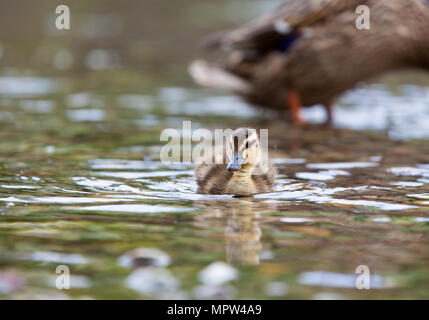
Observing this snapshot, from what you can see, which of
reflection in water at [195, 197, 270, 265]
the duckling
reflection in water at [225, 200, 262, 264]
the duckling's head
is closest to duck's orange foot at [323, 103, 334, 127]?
the duckling

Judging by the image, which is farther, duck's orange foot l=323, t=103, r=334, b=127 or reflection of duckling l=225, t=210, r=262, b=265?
duck's orange foot l=323, t=103, r=334, b=127

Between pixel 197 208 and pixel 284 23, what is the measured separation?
3168 millimetres

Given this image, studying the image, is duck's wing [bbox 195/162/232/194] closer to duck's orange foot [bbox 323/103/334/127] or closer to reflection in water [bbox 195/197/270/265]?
reflection in water [bbox 195/197/270/265]

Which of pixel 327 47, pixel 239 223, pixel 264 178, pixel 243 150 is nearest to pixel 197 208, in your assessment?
pixel 239 223

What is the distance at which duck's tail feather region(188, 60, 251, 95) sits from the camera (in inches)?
302

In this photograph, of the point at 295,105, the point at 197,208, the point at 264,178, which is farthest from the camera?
the point at 295,105

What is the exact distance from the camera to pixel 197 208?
13.7 ft

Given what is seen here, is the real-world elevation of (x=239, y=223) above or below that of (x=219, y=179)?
below

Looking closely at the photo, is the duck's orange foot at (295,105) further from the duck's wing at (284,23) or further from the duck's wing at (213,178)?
the duck's wing at (213,178)

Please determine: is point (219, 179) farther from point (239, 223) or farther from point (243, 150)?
point (239, 223)

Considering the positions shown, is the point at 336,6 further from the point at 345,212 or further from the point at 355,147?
the point at 345,212

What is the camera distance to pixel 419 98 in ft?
28.3

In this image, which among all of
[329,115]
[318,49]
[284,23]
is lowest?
[329,115]

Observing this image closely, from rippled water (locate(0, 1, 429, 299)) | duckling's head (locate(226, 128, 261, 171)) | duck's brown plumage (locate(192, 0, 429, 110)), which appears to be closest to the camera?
rippled water (locate(0, 1, 429, 299))
